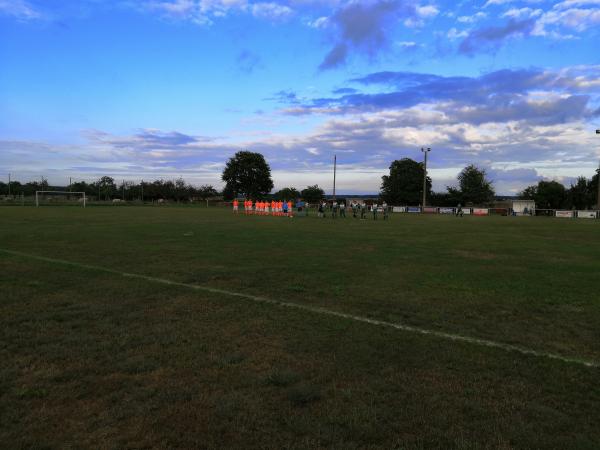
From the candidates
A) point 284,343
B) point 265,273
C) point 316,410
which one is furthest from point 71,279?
point 316,410

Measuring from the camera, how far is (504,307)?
6.84 m

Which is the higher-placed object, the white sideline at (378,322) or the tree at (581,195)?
the tree at (581,195)

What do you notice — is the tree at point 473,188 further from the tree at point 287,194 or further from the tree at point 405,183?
the tree at point 287,194

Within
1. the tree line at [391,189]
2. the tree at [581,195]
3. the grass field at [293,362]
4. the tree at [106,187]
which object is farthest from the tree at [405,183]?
the grass field at [293,362]

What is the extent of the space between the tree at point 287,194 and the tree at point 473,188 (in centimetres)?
4364

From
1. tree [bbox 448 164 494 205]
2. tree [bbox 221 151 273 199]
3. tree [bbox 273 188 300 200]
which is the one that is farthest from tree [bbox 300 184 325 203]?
tree [bbox 448 164 494 205]

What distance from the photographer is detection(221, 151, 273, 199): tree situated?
96.6m

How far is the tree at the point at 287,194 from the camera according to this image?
11603 centimetres

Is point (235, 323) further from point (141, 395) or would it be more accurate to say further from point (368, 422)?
point (368, 422)

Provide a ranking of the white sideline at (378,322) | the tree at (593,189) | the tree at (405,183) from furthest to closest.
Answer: the tree at (405,183)
the tree at (593,189)
the white sideline at (378,322)

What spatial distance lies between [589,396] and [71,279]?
851 centimetres

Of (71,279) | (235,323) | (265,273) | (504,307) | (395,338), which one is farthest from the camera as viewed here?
(265,273)

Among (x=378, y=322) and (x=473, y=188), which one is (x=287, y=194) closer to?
(x=473, y=188)

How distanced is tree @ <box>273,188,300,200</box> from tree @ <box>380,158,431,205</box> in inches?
1207
